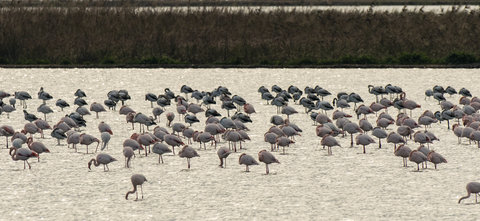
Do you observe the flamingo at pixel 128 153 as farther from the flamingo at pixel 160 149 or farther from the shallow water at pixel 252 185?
the flamingo at pixel 160 149

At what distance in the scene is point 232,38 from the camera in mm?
43812

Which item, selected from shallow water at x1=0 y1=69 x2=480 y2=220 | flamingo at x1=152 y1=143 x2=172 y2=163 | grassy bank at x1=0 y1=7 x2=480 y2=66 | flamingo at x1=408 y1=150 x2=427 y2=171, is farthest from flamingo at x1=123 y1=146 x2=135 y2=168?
grassy bank at x1=0 y1=7 x2=480 y2=66

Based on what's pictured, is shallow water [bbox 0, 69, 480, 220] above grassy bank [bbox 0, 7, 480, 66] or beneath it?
beneath

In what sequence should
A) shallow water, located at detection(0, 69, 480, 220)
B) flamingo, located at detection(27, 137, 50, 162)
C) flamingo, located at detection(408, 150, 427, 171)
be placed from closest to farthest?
1. shallow water, located at detection(0, 69, 480, 220)
2. flamingo, located at detection(408, 150, 427, 171)
3. flamingo, located at detection(27, 137, 50, 162)

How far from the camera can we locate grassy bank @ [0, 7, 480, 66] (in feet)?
137

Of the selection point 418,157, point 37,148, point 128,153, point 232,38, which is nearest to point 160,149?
point 128,153

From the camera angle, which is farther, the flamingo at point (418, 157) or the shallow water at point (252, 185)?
the flamingo at point (418, 157)

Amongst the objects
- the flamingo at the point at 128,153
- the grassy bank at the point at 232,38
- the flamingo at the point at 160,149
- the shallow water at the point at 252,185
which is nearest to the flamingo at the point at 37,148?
the shallow water at the point at 252,185

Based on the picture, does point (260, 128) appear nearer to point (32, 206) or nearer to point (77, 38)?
point (32, 206)

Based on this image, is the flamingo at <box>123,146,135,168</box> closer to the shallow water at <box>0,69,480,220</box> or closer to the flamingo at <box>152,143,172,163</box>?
the shallow water at <box>0,69,480,220</box>

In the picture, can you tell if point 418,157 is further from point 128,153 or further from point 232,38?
point 232,38

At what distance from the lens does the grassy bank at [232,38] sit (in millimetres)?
41781

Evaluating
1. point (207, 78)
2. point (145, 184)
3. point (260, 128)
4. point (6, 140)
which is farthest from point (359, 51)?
point (145, 184)

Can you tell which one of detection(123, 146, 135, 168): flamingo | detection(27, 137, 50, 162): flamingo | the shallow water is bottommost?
the shallow water
